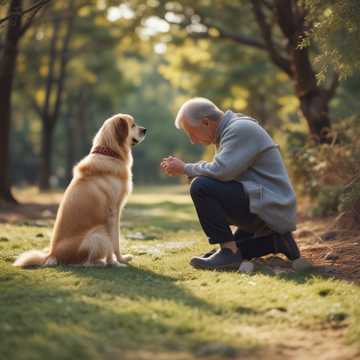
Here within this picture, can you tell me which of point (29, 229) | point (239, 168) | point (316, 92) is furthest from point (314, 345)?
point (316, 92)

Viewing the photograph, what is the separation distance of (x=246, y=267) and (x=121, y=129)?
78.6 inches

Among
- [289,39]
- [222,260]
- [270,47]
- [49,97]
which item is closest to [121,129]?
[222,260]

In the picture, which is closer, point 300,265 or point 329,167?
point 300,265

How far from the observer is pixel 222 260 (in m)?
5.91

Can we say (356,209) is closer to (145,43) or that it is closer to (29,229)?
(29,229)

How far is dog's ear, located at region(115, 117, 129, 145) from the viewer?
6.46 meters

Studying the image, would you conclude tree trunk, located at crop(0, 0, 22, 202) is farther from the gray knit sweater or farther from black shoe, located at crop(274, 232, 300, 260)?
black shoe, located at crop(274, 232, 300, 260)

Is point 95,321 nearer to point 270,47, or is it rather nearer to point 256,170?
point 256,170

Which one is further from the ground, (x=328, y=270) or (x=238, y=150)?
(x=238, y=150)

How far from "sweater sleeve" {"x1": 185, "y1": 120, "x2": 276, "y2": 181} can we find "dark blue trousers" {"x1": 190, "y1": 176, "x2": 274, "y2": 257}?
0.34ft

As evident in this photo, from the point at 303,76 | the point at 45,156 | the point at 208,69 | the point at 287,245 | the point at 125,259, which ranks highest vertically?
the point at 208,69

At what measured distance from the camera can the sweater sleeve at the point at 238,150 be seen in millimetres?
5680

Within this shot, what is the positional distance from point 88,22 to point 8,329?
975 inches

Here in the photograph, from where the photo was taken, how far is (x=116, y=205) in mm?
6371
